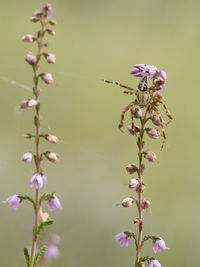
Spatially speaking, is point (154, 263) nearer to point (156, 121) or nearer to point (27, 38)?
point (156, 121)

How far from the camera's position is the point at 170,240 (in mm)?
9188

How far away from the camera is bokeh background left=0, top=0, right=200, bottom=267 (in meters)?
8.76

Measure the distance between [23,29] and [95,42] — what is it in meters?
3.04

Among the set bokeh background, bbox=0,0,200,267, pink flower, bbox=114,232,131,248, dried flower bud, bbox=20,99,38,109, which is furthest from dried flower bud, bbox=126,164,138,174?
bokeh background, bbox=0,0,200,267

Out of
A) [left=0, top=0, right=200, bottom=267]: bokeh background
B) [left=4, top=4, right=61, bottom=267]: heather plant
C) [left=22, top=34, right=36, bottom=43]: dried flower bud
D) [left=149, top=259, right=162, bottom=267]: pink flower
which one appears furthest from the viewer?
[left=0, top=0, right=200, bottom=267]: bokeh background

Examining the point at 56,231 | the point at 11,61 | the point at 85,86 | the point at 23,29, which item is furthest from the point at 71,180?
the point at 23,29

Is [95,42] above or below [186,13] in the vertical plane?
below

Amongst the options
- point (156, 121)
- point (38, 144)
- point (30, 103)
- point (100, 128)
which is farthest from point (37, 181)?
point (100, 128)

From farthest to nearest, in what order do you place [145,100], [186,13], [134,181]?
[186,13] → [145,100] → [134,181]

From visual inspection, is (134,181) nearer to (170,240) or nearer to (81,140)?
(170,240)

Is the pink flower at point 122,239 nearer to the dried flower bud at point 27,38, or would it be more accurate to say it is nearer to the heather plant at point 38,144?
the heather plant at point 38,144

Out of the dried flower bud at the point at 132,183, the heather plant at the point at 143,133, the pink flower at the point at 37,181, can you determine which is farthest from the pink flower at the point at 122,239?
the pink flower at the point at 37,181

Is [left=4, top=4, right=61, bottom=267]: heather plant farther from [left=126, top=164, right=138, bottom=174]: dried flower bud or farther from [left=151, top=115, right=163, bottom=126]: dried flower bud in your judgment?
[left=151, top=115, right=163, bottom=126]: dried flower bud

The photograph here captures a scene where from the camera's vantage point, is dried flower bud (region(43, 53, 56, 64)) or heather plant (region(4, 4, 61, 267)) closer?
heather plant (region(4, 4, 61, 267))
